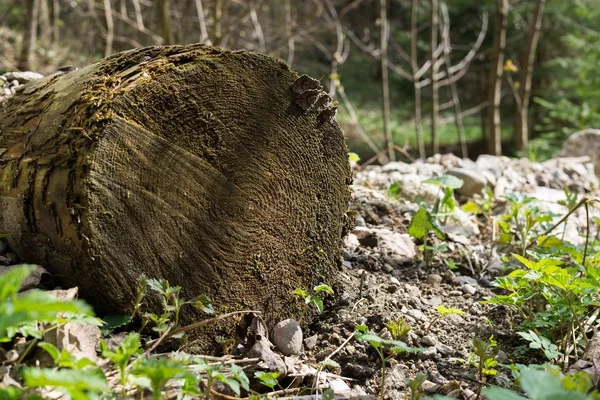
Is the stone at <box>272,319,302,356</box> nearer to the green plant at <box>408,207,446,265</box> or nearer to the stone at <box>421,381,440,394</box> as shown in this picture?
the stone at <box>421,381,440,394</box>

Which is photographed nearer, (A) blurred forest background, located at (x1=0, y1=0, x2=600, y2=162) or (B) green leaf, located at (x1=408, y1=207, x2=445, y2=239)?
(B) green leaf, located at (x1=408, y1=207, x2=445, y2=239)

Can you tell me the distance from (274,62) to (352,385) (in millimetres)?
1075

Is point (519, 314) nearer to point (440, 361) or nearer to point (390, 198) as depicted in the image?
point (440, 361)

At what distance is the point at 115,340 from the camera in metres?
1.63

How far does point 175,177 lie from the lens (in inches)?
70.3

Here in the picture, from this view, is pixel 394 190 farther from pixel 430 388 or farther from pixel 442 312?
pixel 430 388

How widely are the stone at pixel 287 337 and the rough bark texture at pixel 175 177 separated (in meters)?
0.06

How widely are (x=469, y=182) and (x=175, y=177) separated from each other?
278 cm

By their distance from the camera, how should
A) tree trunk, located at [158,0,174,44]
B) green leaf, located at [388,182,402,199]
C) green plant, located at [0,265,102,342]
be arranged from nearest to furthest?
green plant, located at [0,265,102,342] < green leaf, located at [388,182,402,199] < tree trunk, located at [158,0,174,44]

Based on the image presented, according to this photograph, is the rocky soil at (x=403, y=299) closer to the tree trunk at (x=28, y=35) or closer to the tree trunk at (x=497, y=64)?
the tree trunk at (x=497, y=64)

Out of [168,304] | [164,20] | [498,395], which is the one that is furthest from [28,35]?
[498,395]

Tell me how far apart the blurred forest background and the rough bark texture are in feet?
15.7

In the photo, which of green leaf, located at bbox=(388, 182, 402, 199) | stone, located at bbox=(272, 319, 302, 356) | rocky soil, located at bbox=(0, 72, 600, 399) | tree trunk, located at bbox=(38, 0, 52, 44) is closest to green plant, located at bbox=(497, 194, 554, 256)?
rocky soil, located at bbox=(0, 72, 600, 399)

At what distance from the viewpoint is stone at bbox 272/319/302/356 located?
1987 millimetres
